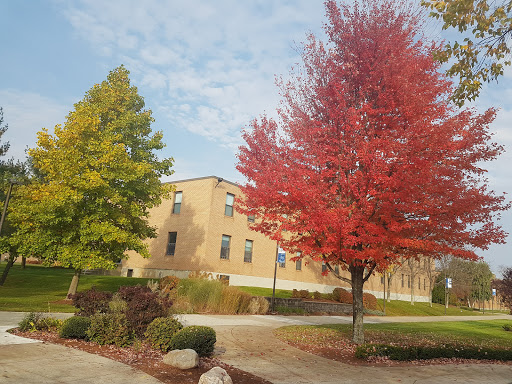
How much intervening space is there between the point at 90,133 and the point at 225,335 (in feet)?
40.9

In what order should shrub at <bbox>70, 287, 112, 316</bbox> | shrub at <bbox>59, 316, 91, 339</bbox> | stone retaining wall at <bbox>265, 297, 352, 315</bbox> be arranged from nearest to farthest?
1. shrub at <bbox>59, 316, 91, 339</bbox>
2. shrub at <bbox>70, 287, 112, 316</bbox>
3. stone retaining wall at <bbox>265, 297, 352, 315</bbox>

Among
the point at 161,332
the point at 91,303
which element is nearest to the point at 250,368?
the point at 161,332

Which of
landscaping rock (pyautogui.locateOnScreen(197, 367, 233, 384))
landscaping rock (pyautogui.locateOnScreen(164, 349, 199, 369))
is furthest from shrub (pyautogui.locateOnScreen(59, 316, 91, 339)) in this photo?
landscaping rock (pyautogui.locateOnScreen(197, 367, 233, 384))

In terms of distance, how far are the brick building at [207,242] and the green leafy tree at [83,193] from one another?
9.06 meters

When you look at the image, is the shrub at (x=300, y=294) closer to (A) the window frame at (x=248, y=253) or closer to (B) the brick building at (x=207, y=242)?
(B) the brick building at (x=207, y=242)

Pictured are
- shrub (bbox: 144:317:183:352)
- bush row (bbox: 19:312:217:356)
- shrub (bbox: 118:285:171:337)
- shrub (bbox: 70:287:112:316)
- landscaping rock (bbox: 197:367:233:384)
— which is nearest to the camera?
landscaping rock (bbox: 197:367:233:384)

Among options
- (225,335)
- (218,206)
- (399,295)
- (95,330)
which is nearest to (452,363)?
(225,335)

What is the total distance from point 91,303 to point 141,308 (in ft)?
5.09

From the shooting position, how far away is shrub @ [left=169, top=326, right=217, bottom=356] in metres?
8.14

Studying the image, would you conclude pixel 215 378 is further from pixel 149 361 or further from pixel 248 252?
pixel 248 252

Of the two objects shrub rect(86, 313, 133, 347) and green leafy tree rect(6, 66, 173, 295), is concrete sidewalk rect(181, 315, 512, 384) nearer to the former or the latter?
shrub rect(86, 313, 133, 347)

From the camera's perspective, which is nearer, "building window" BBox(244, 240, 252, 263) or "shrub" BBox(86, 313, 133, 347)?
"shrub" BBox(86, 313, 133, 347)

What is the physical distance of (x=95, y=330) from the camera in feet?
28.7

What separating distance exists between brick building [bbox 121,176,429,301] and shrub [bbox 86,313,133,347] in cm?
1890
